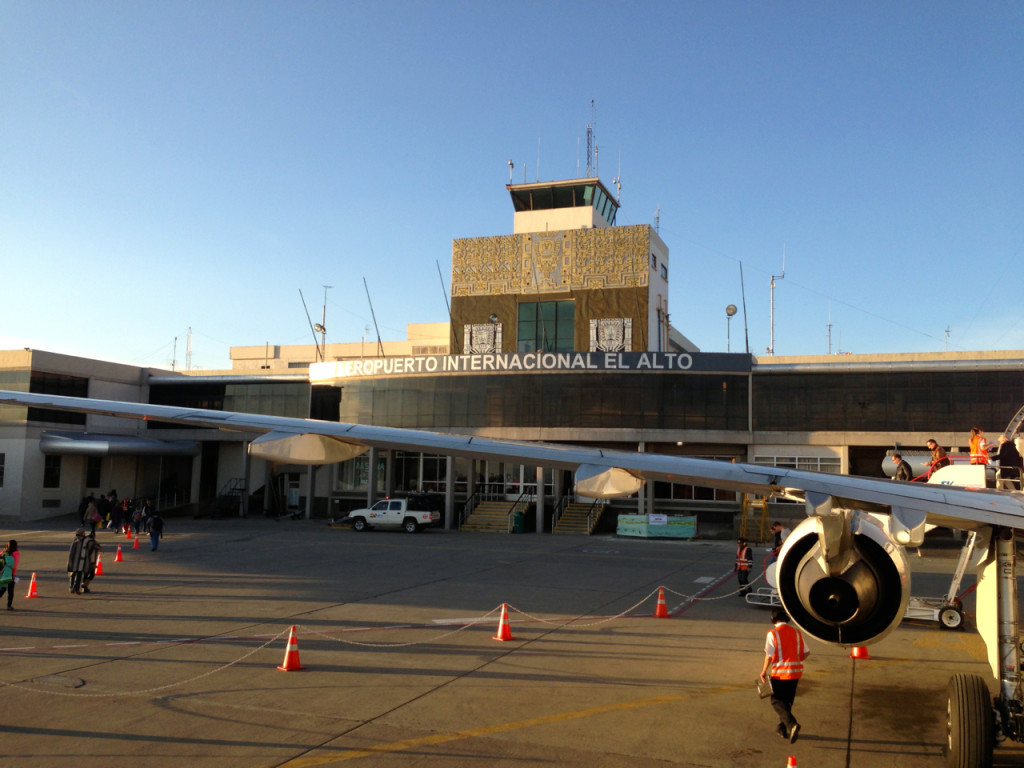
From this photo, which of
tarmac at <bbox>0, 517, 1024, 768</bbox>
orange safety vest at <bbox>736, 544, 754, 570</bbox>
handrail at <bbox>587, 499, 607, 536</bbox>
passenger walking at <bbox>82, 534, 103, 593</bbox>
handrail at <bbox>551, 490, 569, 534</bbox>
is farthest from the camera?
handrail at <bbox>551, 490, 569, 534</bbox>

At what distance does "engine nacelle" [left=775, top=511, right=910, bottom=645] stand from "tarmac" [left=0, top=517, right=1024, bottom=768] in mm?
2101

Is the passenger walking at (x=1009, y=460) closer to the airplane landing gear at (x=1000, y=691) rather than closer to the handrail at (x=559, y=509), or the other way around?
the airplane landing gear at (x=1000, y=691)

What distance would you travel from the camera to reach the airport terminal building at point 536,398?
42.8 metres

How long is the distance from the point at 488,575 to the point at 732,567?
998 cm

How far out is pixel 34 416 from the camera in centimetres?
4841

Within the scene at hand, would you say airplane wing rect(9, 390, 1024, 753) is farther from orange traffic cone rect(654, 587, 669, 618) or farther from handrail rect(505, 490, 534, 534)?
handrail rect(505, 490, 534, 534)

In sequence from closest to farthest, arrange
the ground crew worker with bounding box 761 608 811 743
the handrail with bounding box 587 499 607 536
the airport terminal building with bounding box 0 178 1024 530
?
the ground crew worker with bounding box 761 608 811 743 < the airport terminal building with bounding box 0 178 1024 530 < the handrail with bounding box 587 499 607 536

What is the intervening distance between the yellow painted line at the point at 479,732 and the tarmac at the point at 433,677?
0.04 meters

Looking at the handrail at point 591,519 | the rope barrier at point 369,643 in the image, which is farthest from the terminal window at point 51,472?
the rope barrier at point 369,643

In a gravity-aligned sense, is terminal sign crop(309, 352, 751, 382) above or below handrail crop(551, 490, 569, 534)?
above

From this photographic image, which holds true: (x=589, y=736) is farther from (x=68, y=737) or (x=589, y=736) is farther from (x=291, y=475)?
(x=291, y=475)

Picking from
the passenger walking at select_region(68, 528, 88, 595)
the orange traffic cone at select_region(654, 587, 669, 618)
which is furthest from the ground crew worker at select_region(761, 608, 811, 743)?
the passenger walking at select_region(68, 528, 88, 595)

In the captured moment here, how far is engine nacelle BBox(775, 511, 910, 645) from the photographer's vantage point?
26.8ft

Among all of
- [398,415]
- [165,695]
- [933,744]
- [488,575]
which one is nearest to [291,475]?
[398,415]
